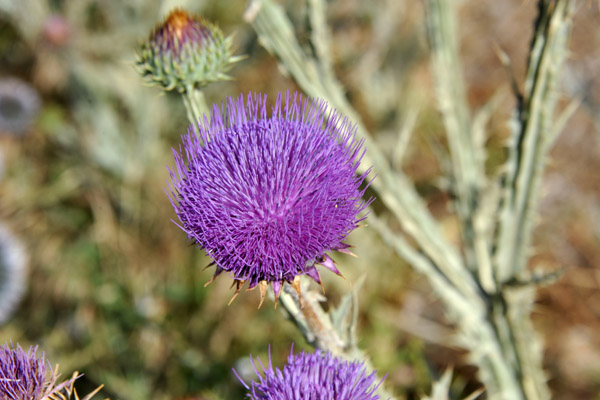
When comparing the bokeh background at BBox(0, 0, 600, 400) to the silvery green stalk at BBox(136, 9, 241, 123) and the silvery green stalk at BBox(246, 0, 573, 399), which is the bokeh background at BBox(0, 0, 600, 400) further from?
the silvery green stalk at BBox(136, 9, 241, 123)

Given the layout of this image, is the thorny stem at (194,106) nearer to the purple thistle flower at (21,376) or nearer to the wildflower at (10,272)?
the purple thistle flower at (21,376)

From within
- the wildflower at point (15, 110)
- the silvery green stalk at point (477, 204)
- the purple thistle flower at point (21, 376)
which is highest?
the wildflower at point (15, 110)

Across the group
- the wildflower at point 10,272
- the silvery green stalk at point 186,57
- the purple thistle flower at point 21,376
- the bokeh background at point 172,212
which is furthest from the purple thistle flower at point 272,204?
the wildflower at point 10,272

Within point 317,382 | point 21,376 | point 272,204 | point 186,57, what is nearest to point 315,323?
point 317,382

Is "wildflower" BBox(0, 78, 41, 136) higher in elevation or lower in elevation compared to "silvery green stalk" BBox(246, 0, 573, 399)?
higher

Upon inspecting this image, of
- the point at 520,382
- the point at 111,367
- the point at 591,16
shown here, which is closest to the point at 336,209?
the point at 520,382

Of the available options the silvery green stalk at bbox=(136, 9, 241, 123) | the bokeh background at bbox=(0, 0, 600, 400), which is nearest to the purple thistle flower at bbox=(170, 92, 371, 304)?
the silvery green stalk at bbox=(136, 9, 241, 123)
